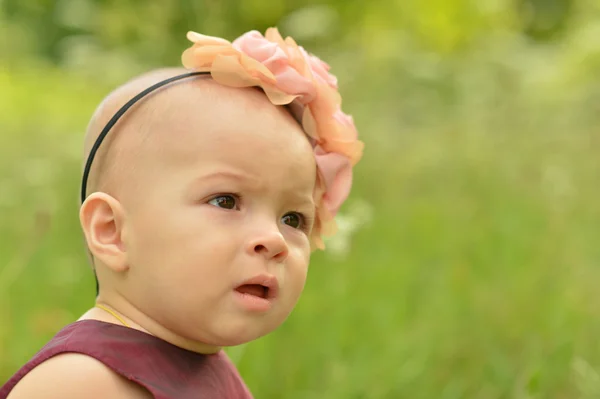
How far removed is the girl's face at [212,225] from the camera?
1.72 metres

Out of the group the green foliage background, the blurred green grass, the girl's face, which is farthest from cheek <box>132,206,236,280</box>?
the blurred green grass

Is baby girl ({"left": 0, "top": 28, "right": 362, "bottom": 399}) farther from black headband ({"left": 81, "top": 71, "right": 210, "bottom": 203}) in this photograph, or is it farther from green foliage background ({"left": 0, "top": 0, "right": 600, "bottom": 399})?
green foliage background ({"left": 0, "top": 0, "right": 600, "bottom": 399})

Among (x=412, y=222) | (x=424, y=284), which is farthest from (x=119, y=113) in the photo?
(x=412, y=222)

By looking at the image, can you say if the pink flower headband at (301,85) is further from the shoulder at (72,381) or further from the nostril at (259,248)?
the shoulder at (72,381)

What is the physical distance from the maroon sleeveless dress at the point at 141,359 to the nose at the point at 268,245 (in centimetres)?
26

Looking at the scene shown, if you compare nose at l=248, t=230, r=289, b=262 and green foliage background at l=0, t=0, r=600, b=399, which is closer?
nose at l=248, t=230, r=289, b=262

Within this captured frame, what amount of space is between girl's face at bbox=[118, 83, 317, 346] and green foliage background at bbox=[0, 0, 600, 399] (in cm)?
76

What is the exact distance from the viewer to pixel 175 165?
69.0 inches

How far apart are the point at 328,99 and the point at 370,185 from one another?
301 centimetres

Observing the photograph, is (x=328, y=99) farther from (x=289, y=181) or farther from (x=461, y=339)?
(x=461, y=339)

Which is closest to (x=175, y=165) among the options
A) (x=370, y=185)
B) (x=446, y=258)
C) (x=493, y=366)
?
(x=493, y=366)

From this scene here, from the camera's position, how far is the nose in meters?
1.72

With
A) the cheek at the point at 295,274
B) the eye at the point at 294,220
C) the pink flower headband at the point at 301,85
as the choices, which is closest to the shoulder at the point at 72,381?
the cheek at the point at 295,274

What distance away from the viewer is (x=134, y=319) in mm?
1800
